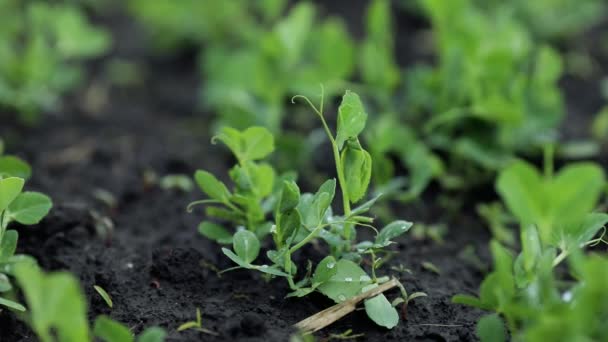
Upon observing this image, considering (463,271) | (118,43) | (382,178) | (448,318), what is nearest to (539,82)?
(382,178)

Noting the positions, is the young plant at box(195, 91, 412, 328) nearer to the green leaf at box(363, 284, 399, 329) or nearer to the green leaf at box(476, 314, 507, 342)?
the green leaf at box(363, 284, 399, 329)

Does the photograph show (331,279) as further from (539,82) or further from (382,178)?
(539,82)

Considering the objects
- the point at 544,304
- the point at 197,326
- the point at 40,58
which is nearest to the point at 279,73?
the point at 40,58

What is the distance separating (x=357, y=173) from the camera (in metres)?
1.58

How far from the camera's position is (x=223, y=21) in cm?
329

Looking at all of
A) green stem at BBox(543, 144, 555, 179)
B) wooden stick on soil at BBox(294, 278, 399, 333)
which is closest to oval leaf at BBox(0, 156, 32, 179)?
wooden stick on soil at BBox(294, 278, 399, 333)

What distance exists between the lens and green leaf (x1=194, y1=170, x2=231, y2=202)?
5.38 feet

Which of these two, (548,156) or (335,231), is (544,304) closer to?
(335,231)

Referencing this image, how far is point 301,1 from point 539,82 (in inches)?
→ 69.2

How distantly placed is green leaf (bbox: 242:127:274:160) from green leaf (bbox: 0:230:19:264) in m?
0.52

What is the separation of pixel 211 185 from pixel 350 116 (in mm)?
363

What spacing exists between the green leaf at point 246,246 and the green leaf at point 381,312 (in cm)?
26

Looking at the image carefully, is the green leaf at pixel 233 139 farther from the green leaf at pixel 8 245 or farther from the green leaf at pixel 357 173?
the green leaf at pixel 8 245

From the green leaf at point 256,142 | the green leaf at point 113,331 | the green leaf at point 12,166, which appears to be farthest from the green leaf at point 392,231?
the green leaf at point 12,166
